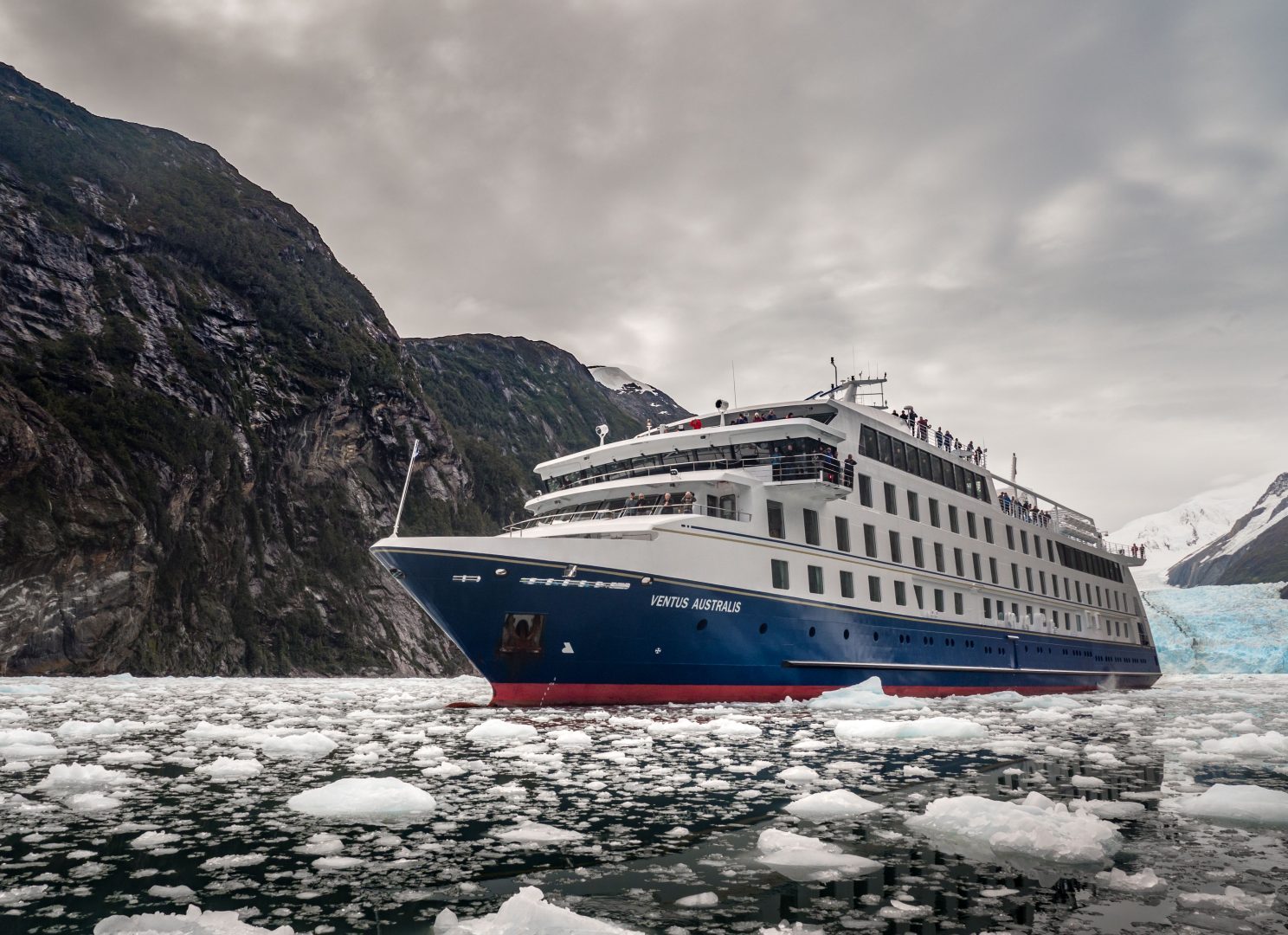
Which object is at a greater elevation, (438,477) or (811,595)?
(438,477)

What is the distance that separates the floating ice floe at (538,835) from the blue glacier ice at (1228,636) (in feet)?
221

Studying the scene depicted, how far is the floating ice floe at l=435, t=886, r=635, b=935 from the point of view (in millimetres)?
3414

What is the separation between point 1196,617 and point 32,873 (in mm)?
85509

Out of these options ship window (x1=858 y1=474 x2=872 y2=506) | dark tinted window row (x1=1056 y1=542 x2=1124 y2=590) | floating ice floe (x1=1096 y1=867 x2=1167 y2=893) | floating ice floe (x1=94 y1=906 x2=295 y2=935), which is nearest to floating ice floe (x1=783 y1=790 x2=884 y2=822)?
floating ice floe (x1=1096 y1=867 x2=1167 y2=893)

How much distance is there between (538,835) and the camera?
17.4 ft

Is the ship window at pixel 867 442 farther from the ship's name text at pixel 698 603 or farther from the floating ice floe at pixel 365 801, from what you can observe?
the floating ice floe at pixel 365 801

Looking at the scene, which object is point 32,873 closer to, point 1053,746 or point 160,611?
point 1053,746

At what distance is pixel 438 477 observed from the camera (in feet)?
260

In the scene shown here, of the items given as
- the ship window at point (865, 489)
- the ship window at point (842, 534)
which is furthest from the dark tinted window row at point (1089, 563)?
the ship window at point (842, 534)

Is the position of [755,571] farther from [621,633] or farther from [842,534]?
[842,534]

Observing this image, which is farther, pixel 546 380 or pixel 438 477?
pixel 546 380

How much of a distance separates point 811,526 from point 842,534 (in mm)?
1669

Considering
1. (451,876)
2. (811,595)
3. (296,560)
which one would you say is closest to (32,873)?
(451,876)

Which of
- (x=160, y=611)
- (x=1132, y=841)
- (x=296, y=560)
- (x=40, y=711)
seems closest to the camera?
(x=1132, y=841)
